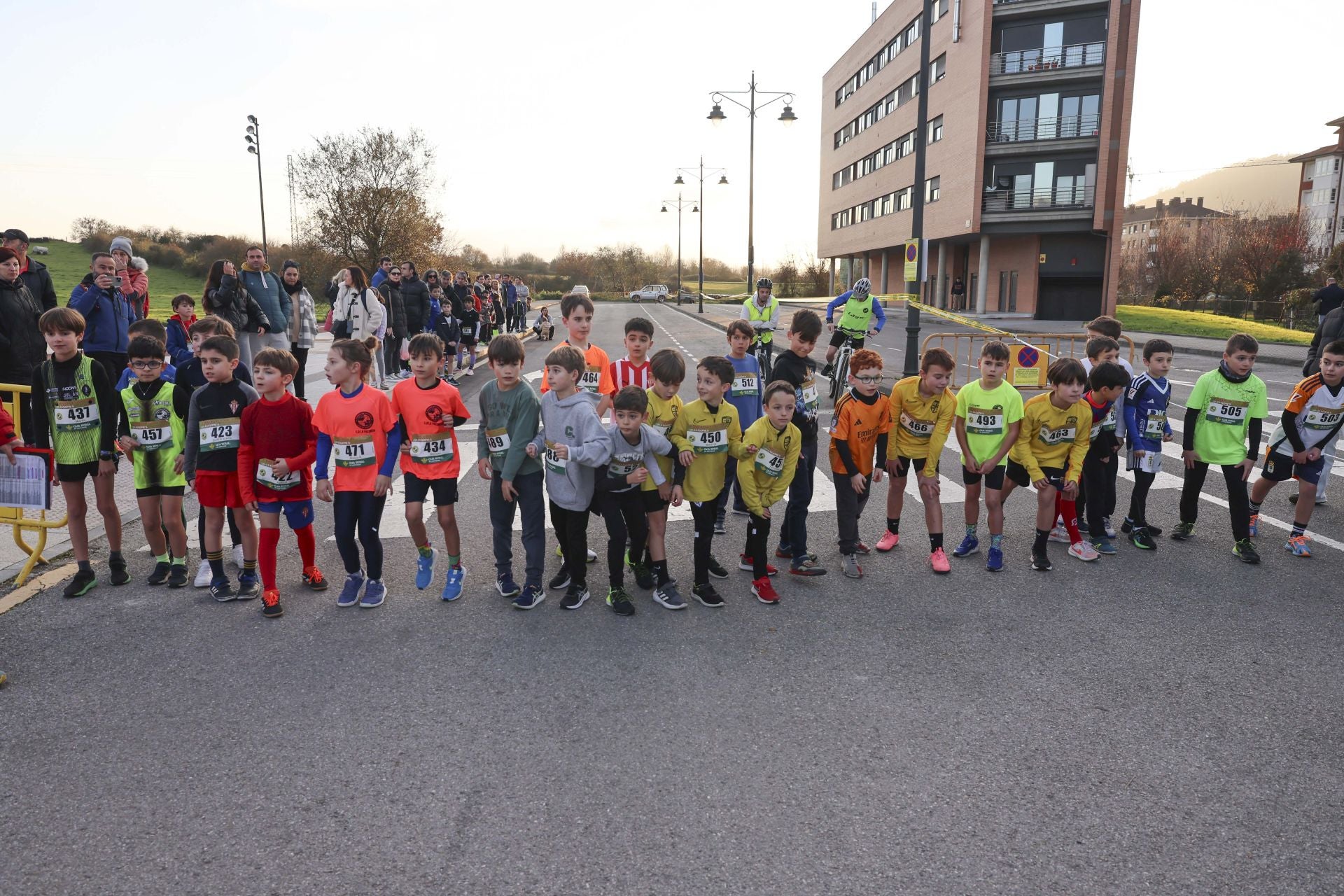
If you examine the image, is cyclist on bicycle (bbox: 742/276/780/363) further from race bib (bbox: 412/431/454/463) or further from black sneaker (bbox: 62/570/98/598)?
black sneaker (bbox: 62/570/98/598)

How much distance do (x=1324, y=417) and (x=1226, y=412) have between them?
0.70 meters

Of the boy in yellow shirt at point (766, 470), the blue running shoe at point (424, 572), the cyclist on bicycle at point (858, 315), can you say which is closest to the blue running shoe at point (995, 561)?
the boy in yellow shirt at point (766, 470)

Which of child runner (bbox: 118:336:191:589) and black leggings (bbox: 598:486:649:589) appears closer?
black leggings (bbox: 598:486:649:589)

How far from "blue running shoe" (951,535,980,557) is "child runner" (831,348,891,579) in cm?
80

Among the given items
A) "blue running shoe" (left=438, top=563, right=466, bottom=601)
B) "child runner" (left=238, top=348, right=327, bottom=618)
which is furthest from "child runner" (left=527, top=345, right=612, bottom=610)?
"child runner" (left=238, top=348, right=327, bottom=618)

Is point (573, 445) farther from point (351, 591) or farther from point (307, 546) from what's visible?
point (307, 546)

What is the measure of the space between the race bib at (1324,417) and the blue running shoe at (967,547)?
263 cm

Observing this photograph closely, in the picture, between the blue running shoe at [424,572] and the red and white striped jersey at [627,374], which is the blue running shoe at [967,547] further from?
the blue running shoe at [424,572]

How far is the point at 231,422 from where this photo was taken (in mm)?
5270

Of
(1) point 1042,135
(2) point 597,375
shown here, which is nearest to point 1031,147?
(1) point 1042,135

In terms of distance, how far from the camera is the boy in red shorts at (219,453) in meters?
5.21

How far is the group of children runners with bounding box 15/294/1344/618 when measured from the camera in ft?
17.0

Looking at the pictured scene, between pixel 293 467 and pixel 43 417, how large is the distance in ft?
6.26

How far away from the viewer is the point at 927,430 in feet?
19.5
